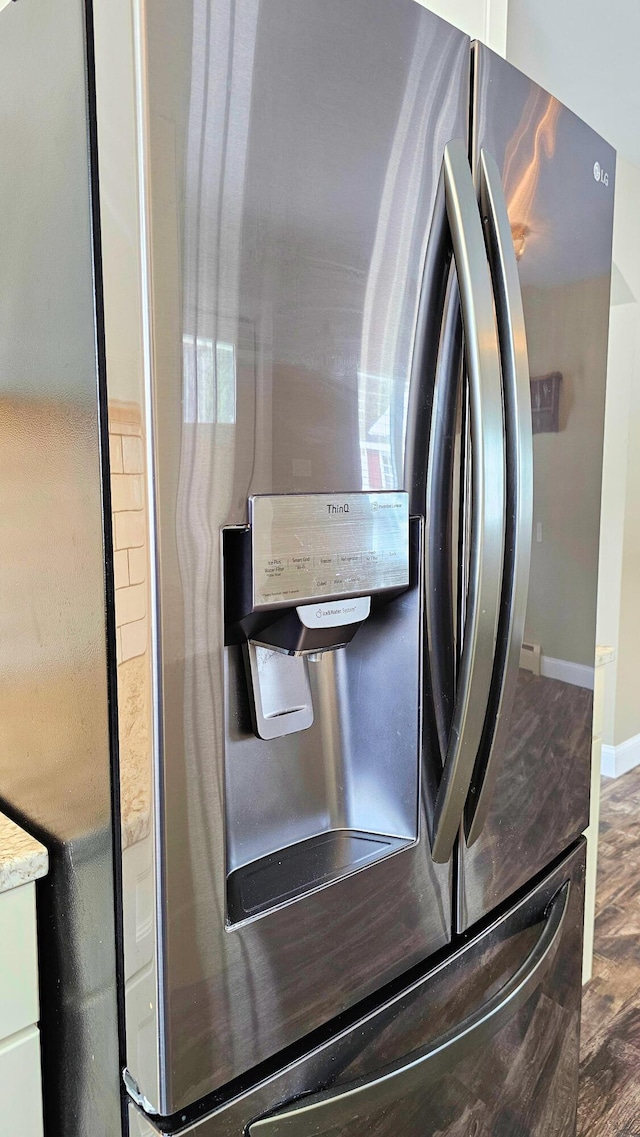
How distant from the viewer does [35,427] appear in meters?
0.83

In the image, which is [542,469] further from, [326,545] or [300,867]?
[300,867]

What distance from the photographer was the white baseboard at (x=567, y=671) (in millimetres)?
1106

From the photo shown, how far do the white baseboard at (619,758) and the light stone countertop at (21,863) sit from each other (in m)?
3.35

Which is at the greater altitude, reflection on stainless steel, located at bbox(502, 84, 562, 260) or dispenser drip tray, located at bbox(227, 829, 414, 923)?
reflection on stainless steel, located at bbox(502, 84, 562, 260)

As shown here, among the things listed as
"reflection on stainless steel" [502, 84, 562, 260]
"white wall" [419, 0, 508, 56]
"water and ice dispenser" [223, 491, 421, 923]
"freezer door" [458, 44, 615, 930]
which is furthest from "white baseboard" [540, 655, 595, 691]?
"white wall" [419, 0, 508, 56]

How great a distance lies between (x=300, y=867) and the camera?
33.1 inches

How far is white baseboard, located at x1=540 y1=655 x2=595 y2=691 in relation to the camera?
3.63ft

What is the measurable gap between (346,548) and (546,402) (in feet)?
1.43

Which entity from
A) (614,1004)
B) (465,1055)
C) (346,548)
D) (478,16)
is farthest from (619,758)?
(346,548)

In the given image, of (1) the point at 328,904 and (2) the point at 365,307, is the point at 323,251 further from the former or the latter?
(1) the point at 328,904

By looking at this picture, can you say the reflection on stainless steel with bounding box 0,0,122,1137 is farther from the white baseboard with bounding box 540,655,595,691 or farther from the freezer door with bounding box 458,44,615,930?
the white baseboard with bounding box 540,655,595,691

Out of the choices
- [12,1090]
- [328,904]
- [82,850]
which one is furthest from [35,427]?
[12,1090]

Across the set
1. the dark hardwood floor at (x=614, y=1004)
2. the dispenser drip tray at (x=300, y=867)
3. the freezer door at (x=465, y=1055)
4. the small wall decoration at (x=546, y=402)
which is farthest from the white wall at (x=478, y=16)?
the dark hardwood floor at (x=614, y=1004)

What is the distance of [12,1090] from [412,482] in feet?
→ 2.66
